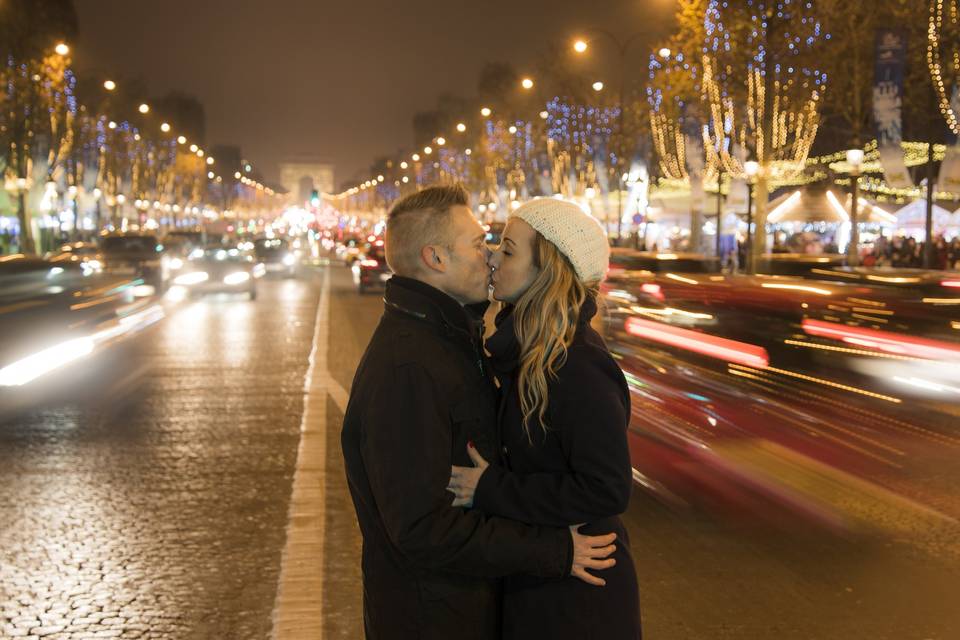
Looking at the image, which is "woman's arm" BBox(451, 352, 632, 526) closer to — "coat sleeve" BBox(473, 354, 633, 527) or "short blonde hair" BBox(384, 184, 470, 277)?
"coat sleeve" BBox(473, 354, 633, 527)

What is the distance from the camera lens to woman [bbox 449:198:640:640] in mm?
2764

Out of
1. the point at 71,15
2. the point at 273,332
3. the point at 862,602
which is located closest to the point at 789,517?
the point at 862,602

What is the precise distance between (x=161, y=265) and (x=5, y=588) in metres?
32.3

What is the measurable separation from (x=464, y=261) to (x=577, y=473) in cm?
61

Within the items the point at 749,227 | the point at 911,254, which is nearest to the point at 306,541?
the point at 749,227

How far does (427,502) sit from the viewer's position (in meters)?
2.69

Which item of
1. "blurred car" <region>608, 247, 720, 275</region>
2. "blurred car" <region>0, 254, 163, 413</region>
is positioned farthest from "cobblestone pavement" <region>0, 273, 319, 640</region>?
"blurred car" <region>608, 247, 720, 275</region>

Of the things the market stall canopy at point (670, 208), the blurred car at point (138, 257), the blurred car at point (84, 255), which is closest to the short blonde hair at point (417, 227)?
the blurred car at point (84, 255)

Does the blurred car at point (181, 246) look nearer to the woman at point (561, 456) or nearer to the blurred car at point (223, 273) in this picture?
the blurred car at point (223, 273)

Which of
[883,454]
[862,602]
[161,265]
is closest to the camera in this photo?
[862,602]

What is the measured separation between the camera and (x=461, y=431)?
9.16 ft

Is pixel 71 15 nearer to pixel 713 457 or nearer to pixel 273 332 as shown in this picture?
pixel 273 332

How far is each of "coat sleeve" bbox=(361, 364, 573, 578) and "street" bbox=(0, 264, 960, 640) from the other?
269cm

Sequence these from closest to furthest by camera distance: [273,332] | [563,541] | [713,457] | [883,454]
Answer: [563,541]
[713,457]
[883,454]
[273,332]
